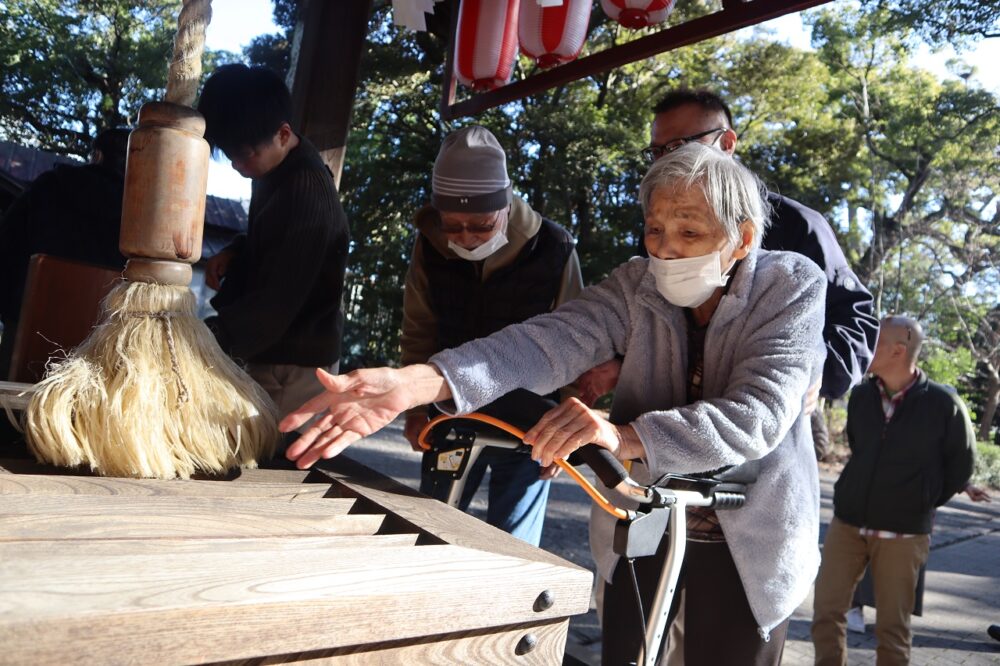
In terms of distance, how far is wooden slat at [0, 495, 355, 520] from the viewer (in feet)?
3.22

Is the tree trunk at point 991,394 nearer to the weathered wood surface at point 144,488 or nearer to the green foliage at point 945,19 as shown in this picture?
the green foliage at point 945,19

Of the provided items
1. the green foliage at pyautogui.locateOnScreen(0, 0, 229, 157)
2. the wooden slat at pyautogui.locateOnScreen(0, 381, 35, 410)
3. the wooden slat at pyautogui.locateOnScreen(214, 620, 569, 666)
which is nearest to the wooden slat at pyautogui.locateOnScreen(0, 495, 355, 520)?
the wooden slat at pyautogui.locateOnScreen(214, 620, 569, 666)

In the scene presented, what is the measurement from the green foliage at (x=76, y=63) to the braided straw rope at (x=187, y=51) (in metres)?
4.49

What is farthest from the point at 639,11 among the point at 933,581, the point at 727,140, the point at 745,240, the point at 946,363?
the point at 946,363

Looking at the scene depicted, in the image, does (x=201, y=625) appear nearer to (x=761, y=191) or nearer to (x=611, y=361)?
(x=611, y=361)

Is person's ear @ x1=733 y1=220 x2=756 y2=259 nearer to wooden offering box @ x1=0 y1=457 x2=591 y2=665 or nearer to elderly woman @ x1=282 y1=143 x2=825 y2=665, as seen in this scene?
elderly woman @ x1=282 y1=143 x2=825 y2=665

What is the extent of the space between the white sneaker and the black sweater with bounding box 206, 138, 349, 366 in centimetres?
420

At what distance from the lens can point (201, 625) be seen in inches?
30.4

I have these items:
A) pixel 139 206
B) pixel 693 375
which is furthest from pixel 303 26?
pixel 693 375

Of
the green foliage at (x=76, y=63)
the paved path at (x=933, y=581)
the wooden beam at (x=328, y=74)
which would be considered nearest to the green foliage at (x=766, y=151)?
the paved path at (x=933, y=581)

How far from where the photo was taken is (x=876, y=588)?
3986mm

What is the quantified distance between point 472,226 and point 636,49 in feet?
5.45

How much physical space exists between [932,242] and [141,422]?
1918cm

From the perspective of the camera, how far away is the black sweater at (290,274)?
75.2 inches
